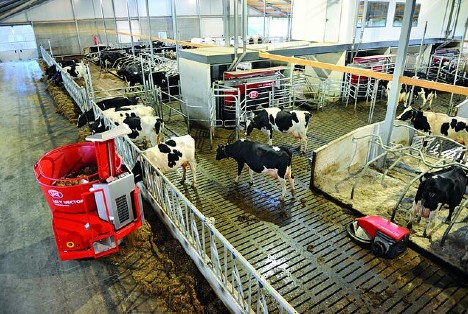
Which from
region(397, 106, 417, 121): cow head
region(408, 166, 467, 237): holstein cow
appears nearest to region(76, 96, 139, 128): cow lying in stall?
region(408, 166, 467, 237): holstein cow

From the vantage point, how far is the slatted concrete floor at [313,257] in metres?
4.65

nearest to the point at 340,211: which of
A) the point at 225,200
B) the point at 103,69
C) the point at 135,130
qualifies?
the point at 225,200

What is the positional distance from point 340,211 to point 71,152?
5310 millimetres

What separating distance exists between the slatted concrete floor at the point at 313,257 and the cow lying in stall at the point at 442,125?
4.01 m

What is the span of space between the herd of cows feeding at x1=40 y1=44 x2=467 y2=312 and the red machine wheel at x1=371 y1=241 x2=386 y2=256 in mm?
1143

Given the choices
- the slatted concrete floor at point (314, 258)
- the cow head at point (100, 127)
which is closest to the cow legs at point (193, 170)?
the slatted concrete floor at point (314, 258)

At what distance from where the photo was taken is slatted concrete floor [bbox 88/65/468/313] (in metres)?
4.65

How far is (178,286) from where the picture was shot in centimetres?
473

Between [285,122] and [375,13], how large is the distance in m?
9.12

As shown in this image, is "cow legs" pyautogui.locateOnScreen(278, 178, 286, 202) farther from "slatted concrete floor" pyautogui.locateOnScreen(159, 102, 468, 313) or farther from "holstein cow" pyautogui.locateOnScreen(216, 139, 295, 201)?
"slatted concrete floor" pyautogui.locateOnScreen(159, 102, 468, 313)

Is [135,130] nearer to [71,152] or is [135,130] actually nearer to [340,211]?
[71,152]

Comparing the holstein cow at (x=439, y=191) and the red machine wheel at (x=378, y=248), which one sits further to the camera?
the holstein cow at (x=439, y=191)

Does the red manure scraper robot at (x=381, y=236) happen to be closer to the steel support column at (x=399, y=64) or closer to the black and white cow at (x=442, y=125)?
the steel support column at (x=399, y=64)

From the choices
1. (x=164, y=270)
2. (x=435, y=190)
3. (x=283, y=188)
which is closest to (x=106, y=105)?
(x=283, y=188)
